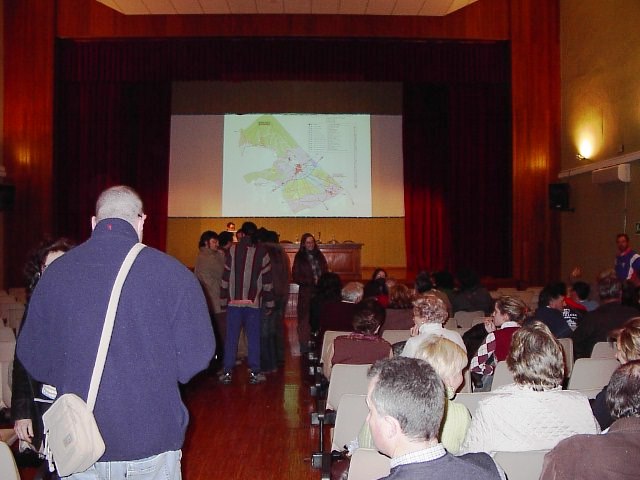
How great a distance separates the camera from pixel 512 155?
38.5 feet

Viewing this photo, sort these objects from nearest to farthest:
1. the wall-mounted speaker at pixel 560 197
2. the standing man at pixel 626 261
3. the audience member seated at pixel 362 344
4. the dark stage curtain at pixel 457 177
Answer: the audience member seated at pixel 362 344, the standing man at pixel 626 261, the wall-mounted speaker at pixel 560 197, the dark stage curtain at pixel 457 177

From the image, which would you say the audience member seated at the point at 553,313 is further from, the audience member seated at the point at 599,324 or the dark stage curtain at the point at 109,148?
the dark stage curtain at the point at 109,148

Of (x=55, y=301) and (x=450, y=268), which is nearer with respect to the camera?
(x=55, y=301)

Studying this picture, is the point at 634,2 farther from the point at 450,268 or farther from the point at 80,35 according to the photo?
the point at 80,35

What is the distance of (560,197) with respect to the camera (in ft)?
36.5

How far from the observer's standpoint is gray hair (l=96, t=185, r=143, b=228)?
2008mm

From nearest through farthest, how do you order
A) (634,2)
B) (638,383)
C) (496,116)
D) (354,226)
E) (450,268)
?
1. (638,383)
2. (634,2)
3. (496,116)
4. (450,268)
5. (354,226)

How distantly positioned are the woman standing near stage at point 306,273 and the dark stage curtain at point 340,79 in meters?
5.39

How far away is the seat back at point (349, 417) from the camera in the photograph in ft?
9.41

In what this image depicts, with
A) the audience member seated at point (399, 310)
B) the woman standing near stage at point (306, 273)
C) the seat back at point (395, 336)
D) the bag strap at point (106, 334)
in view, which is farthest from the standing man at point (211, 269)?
the bag strap at point (106, 334)

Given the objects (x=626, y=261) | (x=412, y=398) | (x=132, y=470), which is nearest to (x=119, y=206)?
(x=132, y=470)

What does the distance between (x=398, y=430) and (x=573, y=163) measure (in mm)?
10551

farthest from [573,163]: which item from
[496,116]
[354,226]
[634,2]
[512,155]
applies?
[354,226]

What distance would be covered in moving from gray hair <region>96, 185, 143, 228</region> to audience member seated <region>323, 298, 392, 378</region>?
208 centimetres
